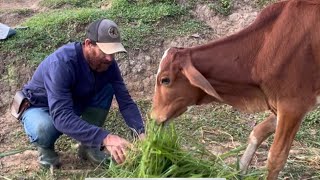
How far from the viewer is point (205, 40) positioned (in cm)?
753

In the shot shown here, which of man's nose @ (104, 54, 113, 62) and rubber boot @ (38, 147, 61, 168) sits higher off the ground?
man's nose @ (104, 54, 113, 62)

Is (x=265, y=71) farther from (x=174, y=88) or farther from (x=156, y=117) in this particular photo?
(x=156, y=117)

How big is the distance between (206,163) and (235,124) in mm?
1929

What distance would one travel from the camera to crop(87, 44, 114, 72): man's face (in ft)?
15.6

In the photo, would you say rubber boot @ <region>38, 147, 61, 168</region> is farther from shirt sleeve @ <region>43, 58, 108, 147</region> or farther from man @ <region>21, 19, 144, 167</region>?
Result: shirt sleeve @ <region>43, 58, 108, 147</region>

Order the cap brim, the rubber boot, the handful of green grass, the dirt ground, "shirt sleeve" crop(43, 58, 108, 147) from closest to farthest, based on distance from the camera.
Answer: the handful of green grass → "shirt sleeve" crop(43, 58, 108, 147) → the cap brim → the rubber boot → the dirt ground

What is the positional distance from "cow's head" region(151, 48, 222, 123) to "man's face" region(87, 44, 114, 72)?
0.39 metres

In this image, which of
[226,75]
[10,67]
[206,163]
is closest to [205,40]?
[10,67]

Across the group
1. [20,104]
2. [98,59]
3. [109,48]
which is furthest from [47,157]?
[109,48]

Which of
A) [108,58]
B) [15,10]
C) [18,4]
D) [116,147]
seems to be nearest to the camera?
[116,147]

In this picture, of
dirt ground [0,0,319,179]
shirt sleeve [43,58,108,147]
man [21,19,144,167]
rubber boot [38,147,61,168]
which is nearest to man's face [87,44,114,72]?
man [21,19,144,167]

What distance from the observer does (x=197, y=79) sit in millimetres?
4641

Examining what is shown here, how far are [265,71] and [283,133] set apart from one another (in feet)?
1.54

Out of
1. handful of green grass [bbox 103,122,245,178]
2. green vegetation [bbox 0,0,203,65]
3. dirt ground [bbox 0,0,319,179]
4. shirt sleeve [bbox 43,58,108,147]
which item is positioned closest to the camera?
handful of green grass [bbox 103,122,245,178]
